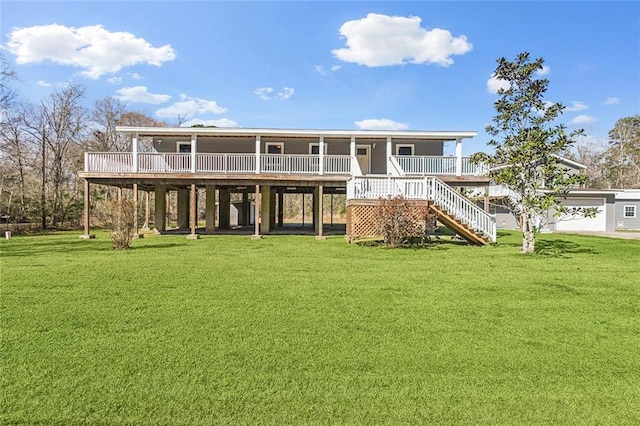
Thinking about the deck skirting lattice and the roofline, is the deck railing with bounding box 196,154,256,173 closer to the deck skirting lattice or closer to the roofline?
the roofline

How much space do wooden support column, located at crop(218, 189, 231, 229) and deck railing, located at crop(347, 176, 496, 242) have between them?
34.8 ft

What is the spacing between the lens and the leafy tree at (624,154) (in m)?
45.5

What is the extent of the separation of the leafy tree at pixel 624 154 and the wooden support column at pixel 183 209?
4660 centimetres

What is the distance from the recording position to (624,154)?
4703 centimetres

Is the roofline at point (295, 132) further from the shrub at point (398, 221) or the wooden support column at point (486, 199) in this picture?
the shrub at point (398, 221)

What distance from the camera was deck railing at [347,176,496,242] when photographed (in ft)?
41.9

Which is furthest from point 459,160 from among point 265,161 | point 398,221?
point 265,161

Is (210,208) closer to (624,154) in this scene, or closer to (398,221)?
(398,221)

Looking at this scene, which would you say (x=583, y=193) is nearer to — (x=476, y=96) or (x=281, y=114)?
(x=476, y=96)

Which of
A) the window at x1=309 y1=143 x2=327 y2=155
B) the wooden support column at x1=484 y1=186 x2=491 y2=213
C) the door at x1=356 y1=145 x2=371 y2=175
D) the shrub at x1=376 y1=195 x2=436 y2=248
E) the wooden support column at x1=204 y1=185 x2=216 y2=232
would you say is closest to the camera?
the shrub at x1=376 y1=195 x2=436 y2=248

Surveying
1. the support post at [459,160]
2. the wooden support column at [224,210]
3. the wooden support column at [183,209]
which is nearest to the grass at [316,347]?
the support post at [459,160]

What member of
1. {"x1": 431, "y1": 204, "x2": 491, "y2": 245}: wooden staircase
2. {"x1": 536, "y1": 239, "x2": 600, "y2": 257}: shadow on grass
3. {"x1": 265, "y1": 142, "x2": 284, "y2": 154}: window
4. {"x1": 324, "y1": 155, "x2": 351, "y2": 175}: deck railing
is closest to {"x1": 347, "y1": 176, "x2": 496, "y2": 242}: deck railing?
{"x1": 431, "y1": 204, "x2": 491, "y2": 245}: wooden staircase

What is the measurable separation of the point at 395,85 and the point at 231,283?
79.0ft

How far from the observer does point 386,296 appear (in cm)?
584
